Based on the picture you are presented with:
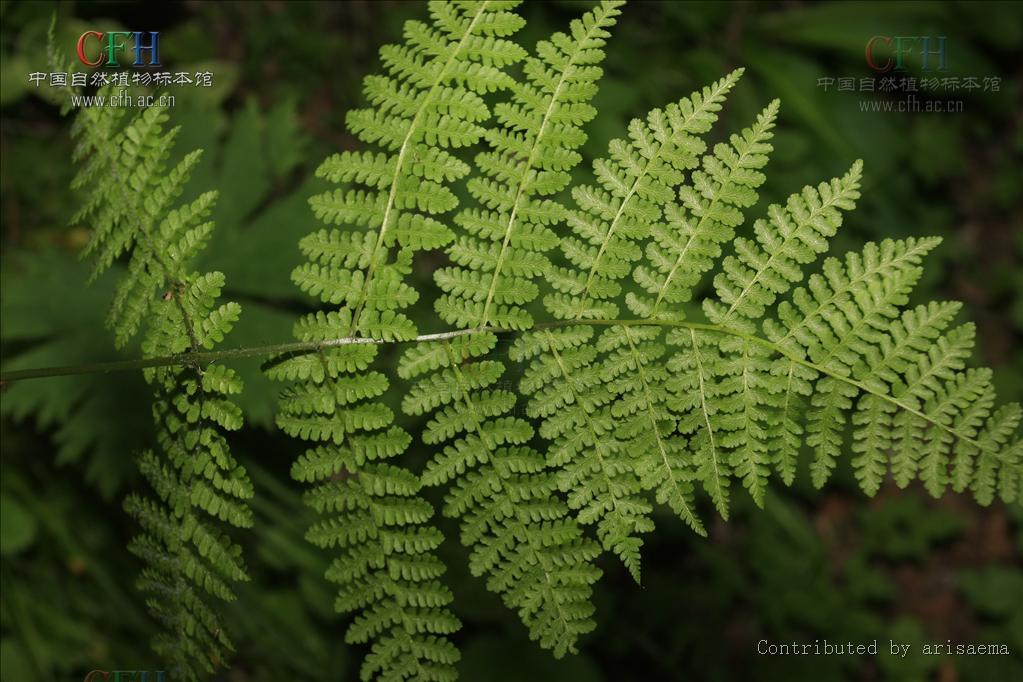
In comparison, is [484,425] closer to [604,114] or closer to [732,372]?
[732,372]

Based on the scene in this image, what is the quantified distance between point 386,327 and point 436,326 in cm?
144

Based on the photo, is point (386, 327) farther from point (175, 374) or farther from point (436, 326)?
point (436, 326)

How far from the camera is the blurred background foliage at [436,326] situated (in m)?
3.22

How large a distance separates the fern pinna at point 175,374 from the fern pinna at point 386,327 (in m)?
0.19

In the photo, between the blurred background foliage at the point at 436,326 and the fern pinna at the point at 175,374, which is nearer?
the fern pinna at the point at 175,374

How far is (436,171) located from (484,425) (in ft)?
2.11

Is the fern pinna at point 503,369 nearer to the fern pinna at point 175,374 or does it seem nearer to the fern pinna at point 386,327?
the fern pinna at point 386,327

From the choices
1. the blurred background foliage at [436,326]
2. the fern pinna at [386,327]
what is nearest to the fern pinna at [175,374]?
the fern pinna at [386,327]

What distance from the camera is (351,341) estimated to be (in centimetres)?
193

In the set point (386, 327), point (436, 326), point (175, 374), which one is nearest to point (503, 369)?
point (386, 327)

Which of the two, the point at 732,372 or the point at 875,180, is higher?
the point at 875,180

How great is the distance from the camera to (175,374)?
6.36 ft

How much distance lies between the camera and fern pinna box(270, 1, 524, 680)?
1859 millimetres

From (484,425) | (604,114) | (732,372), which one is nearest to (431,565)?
(484,425)
